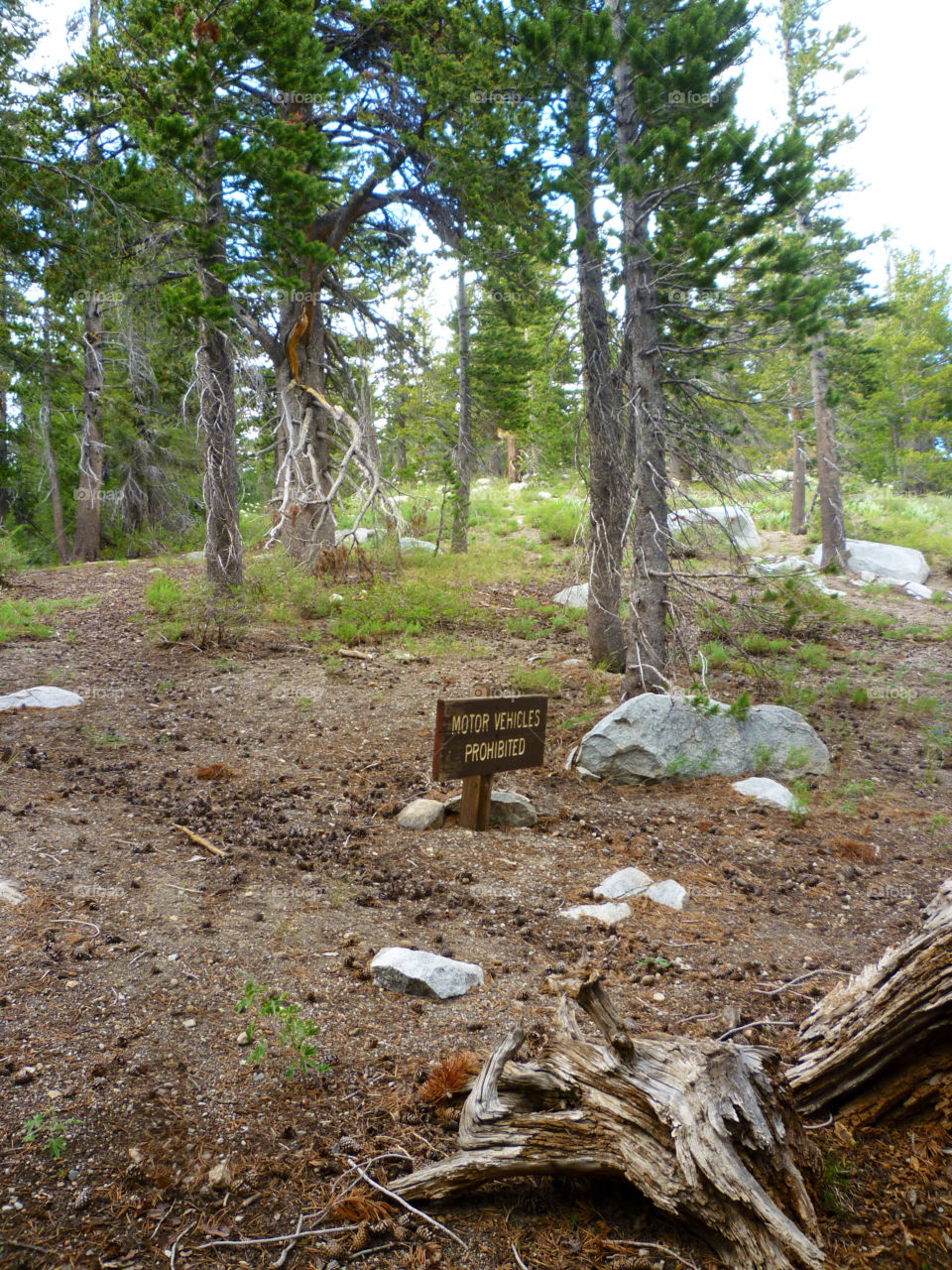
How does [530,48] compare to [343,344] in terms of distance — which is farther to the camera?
[343,344]

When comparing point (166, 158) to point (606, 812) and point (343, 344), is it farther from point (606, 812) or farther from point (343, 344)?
point (606, 812)

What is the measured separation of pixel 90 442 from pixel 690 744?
16695 millimetres

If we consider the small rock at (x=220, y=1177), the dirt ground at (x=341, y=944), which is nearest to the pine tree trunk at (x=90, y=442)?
the dirt ground at (x=341, y=944)

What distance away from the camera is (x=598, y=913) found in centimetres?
484

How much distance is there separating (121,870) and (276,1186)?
2.73 meters

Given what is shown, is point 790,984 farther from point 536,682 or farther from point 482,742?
point 536,682

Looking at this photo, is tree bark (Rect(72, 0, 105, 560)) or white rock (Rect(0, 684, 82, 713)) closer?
white rock (Rect(0, 684, 82, 713))

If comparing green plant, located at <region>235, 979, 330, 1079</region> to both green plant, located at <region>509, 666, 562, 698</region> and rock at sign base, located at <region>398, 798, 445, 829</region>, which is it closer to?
rock at sign base, located at <region>398, 798, 445, 829</region>

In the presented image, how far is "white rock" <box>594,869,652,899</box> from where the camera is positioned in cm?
514

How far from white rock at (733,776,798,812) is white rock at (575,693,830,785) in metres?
0.30

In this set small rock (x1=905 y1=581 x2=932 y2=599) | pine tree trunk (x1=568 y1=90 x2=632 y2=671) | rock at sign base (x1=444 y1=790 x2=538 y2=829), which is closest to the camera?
rock at sign base (x1=444 y1=790 x2=538 y2=829)

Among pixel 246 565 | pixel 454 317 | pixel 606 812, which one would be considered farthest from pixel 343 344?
pixel 606 812

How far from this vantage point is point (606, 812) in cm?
663

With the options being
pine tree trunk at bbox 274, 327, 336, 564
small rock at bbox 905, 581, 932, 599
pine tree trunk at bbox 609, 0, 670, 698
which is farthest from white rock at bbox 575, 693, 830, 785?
small rock at bbox 905, 581, 932, 599
